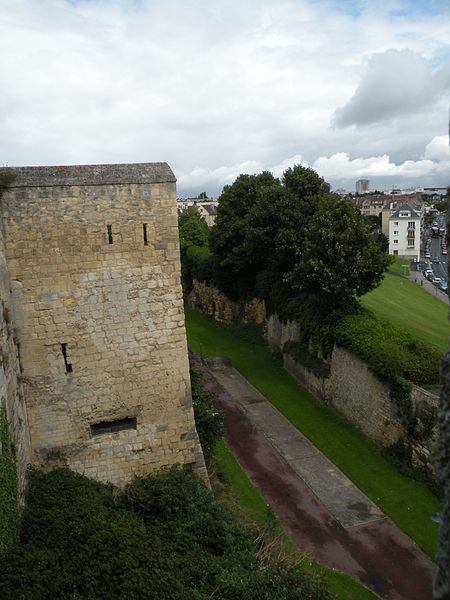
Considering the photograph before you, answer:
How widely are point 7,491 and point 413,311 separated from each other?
2478cm

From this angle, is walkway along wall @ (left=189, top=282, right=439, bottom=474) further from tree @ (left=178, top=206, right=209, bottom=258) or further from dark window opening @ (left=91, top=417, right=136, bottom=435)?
tree @ (left=178, top=206, right=209, bottom=258)

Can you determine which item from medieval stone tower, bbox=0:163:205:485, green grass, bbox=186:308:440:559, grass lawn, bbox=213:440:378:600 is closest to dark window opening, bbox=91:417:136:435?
medieval stone tower, bbox=0:163:205:485

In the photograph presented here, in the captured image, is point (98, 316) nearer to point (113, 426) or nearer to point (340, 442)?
point (113, 426)

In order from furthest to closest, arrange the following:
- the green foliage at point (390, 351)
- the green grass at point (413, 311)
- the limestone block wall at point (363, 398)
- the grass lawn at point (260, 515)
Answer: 1. the green grass at point (413, 311)
2. the limestone block wall at point (363, 398)
3. the green foliage at point (390, 351)
4. the grass lawn at point (260, 515)

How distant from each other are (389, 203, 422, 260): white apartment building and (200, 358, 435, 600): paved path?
53800 mm

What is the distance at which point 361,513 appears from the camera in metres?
14.0

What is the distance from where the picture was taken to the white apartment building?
67.2 metres

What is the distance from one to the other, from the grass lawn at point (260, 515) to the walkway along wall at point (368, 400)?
498 centimetres

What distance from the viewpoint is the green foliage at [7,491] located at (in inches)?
310

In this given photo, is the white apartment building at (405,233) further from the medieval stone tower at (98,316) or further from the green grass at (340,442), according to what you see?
the medieval stone tower at (98,316)

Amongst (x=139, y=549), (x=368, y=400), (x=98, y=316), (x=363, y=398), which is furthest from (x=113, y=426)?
(x=363, y=398)

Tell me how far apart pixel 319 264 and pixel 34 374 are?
13.3 metres

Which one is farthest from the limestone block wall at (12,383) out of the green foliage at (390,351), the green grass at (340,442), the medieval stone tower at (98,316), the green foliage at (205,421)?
the green foliage at (390,351)

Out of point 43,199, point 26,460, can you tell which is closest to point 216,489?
point 26,460
